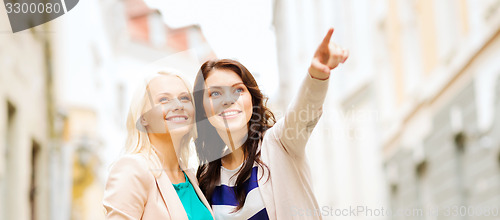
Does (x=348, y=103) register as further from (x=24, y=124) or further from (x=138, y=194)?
(x=138, y=194)

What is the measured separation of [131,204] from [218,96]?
52 cm

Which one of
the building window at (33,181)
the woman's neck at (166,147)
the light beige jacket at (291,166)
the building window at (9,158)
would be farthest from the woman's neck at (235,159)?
the building window at (33,181)

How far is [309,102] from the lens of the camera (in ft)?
9.41

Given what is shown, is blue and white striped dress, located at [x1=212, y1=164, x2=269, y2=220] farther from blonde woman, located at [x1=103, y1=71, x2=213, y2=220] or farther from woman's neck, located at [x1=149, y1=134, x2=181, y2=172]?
woman's neck, located at [x1=149, y1=134, x2=181, y2=172]

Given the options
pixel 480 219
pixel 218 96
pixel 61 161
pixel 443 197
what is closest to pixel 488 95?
pixel 480 219

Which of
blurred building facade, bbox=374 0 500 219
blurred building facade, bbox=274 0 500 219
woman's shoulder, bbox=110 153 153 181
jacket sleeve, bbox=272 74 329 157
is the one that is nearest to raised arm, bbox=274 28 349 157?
jacket sleeve, bbox=272 74 329 157

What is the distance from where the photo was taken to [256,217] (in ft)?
9.73

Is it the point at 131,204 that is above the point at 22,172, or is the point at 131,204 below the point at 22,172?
above

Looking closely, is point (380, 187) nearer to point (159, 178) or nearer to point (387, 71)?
point (387, 71)

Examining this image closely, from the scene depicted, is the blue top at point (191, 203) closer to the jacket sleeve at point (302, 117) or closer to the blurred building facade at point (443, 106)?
the jacket sleeve at point (302, 117)

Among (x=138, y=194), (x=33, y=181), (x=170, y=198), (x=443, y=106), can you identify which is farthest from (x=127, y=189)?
(x=443, y=106)

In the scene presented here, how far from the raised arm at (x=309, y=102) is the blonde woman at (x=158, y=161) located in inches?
12.7

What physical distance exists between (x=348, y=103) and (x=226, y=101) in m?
17.9

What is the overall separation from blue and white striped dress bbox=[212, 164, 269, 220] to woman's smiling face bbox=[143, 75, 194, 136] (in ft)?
0.84
